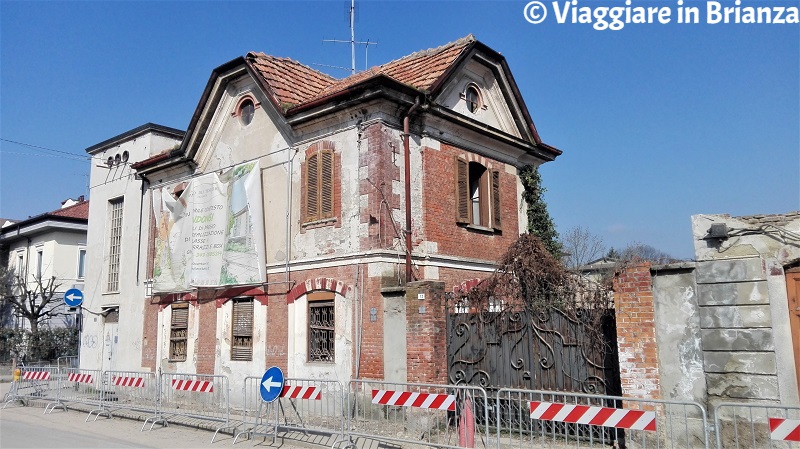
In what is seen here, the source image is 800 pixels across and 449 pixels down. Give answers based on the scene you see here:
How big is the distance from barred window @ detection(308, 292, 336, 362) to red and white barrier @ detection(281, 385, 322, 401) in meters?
2.31

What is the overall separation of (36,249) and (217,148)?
21.5 m

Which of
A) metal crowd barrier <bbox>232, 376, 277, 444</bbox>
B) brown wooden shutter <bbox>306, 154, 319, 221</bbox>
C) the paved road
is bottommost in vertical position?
the paved road

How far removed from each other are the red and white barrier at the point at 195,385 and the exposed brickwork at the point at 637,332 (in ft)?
27.2

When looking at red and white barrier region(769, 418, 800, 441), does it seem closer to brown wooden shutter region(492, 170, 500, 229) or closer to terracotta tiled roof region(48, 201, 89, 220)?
brown wooden shutter region(492, 170, 500, 229)

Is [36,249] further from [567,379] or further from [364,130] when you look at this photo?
[567,379]

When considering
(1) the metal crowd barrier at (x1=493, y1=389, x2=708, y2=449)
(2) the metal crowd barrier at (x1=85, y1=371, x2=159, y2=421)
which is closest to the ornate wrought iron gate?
(1) the metal crowd barrier at (x1=493, y1=389, x2=708, y2=449)

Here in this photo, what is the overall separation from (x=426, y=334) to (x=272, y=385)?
308 cm

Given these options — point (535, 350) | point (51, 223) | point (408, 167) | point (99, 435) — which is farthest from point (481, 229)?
point (51, 223)

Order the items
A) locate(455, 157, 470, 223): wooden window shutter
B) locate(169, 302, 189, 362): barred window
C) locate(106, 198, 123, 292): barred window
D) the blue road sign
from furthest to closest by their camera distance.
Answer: locate(106, 198, 123, 292): barred window < the blue road sign < locate(169, 302, 189, 362): barred window < locate(455, 157, 470, 223): wooden window shutter

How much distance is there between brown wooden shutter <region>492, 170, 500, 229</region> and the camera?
16.4 m

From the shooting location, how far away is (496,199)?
16562 mm

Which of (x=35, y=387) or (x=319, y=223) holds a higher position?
(x=319, y=223)

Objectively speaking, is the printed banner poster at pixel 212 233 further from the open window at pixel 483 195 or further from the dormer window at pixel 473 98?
the dormer window at pixel 473 98

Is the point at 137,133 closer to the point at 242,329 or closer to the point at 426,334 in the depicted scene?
the point at 242,329
